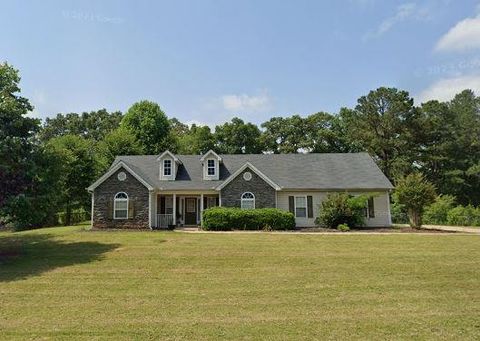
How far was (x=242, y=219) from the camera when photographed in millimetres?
23953

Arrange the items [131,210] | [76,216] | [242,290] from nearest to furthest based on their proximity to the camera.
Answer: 1. [242,290]
2. [131,210]
3. [76,216]

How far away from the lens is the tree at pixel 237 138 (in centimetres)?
5438

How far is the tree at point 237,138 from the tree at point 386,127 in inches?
517

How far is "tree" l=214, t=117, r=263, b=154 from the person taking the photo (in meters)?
54.4

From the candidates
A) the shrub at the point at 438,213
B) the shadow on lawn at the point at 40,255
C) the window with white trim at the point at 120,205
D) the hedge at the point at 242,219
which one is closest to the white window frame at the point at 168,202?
the window with white trim at the point at 120,205

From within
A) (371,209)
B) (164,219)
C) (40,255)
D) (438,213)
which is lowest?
(40,255)

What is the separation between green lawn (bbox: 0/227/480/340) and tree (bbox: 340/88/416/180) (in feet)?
101

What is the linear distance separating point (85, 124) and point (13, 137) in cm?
5313

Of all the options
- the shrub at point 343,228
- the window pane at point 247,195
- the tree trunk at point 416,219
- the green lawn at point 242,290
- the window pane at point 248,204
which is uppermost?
the window pane at point 247,195

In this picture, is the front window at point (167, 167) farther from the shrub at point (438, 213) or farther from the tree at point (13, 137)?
the shrub at point (438, 213)

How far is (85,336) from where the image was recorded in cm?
714

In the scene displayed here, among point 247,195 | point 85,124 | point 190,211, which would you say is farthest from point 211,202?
point 85,124

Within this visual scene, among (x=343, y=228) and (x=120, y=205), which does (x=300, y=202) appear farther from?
(x=120, y=205)

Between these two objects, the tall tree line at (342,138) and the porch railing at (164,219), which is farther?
the tall tree line at (342,138)
